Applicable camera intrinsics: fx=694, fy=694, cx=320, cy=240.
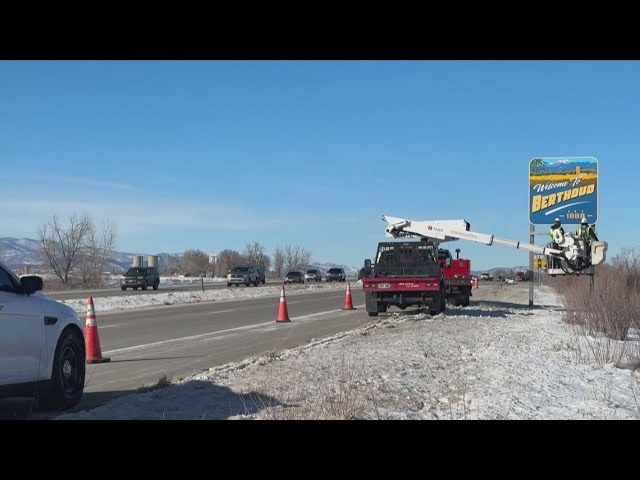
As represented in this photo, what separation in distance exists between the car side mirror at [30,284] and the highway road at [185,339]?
158cm

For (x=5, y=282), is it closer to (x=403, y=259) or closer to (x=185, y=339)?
(x=185, y=339)

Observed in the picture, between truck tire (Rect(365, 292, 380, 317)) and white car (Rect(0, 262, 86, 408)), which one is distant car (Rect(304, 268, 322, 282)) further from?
white car (Rect(0, 262, 86, 408))

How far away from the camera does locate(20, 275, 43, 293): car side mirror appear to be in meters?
7.21

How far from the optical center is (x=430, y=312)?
69.4 ft

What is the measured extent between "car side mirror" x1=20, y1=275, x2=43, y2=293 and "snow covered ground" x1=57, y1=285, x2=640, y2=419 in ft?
4.49

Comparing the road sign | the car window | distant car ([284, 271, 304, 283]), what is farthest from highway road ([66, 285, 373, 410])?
distant car ([284, 271, 304, 283])

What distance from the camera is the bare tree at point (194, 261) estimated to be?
448ft
